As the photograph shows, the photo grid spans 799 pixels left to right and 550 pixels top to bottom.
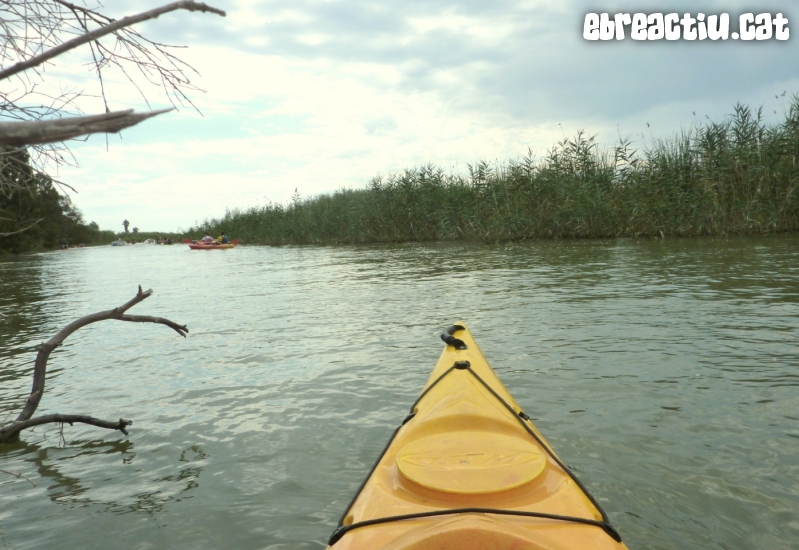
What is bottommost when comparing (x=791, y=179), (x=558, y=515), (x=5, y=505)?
(x=5, y=505)

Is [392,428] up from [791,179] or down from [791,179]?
down

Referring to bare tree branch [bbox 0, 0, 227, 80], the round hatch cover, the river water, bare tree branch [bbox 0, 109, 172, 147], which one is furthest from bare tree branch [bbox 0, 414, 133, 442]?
bare tree branch [bbox 0, 109, 172, 147]

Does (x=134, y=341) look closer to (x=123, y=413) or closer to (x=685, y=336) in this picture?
(x=123, y=413)

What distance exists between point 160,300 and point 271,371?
20.1 ft

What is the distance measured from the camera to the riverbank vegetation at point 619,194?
47.5 feet

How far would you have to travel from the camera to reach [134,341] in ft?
23.5

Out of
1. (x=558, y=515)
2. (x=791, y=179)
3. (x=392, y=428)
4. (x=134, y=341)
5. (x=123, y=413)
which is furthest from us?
(x=791, y=179)

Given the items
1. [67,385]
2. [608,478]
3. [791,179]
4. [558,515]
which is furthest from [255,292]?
[791,179]

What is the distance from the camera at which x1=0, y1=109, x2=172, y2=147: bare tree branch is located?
32.3 inches

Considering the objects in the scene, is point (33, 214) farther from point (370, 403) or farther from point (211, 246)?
point (211, 246)

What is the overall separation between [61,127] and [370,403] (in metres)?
3.66

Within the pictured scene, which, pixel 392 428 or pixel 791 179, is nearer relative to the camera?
pixel 392 428

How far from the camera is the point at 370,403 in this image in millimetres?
4285

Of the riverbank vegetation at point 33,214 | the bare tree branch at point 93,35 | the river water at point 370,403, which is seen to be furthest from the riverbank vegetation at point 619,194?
the bare tree branch at point 93,35
